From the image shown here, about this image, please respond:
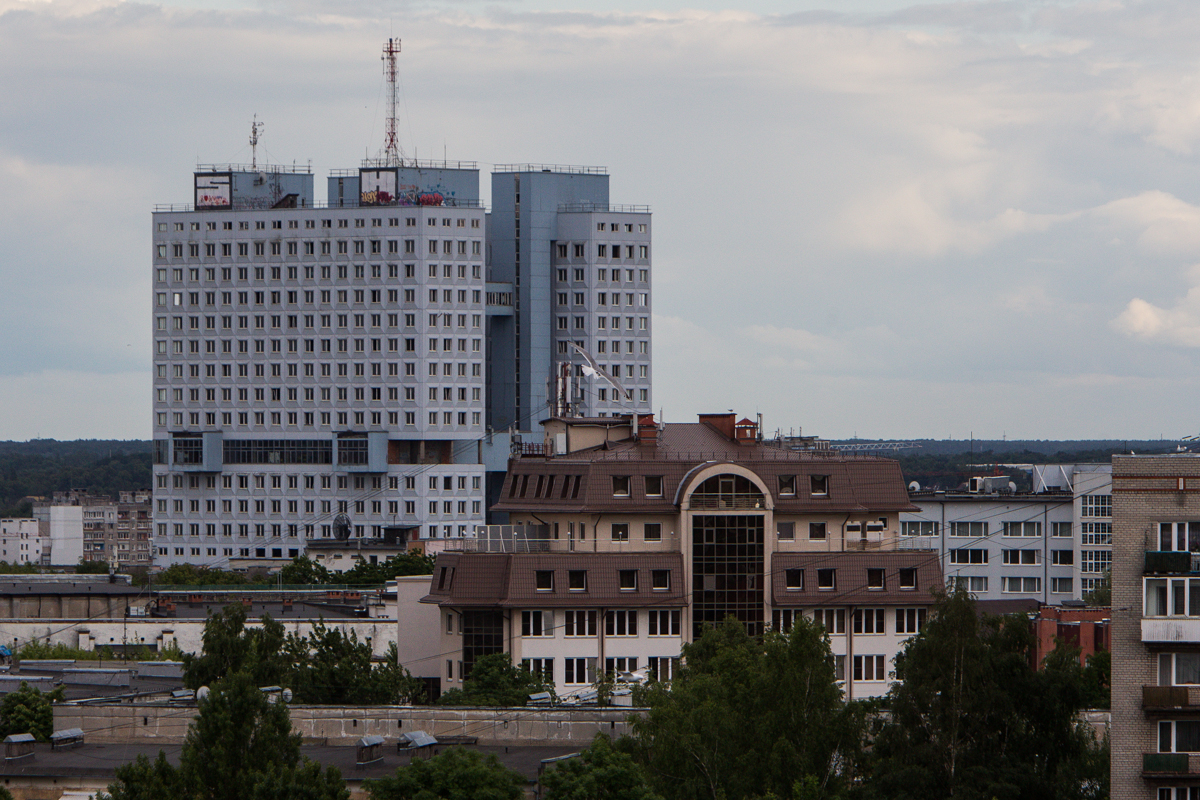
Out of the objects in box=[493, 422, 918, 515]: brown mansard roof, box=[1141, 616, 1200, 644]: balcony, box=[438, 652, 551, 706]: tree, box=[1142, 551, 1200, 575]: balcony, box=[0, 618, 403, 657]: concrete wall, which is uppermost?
box=[493, 422, 918, 515]: brown mansard roof

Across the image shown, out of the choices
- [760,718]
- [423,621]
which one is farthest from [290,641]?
[760,718]

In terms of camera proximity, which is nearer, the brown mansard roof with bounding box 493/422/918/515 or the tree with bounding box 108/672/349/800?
the tree with bounding box 108/672/349/800

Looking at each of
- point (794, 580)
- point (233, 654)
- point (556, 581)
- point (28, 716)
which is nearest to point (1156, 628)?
point (28, 716)

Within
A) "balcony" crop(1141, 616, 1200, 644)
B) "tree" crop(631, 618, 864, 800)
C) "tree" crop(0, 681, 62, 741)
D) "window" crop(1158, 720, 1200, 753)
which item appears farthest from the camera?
"tree" crop(0, 681, 62, 741)

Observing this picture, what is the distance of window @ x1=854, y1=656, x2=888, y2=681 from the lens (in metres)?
138

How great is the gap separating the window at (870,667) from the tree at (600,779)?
217 feet

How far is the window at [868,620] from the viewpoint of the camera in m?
138

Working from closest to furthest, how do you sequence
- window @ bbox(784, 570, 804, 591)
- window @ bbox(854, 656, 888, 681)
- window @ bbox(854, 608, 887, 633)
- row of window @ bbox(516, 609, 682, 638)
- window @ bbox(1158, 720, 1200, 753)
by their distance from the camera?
1. window @ bbox(1158, 720, 1200, 753)
2. row of window @ bbox(516, 609, 682, 638)
3. window @ bbox(854, 656, 888, 681)
4. window @ bbox(854, 608, 887, 633)
5. window @ bbox(784, 570, 804, 591)

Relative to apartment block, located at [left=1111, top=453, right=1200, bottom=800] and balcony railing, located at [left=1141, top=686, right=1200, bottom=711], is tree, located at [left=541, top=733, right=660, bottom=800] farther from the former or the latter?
balcony railing, located at [left=1141, top=686, right=1200, bottom=711]

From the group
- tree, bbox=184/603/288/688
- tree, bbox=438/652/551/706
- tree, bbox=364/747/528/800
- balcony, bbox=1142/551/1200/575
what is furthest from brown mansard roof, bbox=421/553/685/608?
balcony, bbox=1142/551/1200/575

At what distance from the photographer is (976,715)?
78562 mm

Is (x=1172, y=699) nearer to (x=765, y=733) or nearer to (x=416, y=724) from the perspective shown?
(x=765, y=733)

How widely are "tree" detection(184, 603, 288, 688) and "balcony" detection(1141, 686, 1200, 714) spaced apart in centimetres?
4794

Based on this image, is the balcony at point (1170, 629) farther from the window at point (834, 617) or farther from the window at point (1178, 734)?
the window at point (834, 617)
